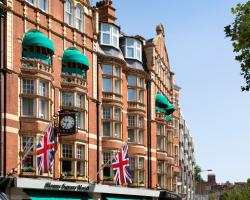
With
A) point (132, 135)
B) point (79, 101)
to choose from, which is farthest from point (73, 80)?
point (132, 135)

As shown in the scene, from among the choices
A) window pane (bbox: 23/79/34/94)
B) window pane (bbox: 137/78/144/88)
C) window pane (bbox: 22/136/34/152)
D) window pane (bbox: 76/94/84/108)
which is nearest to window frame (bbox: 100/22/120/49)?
window pane (bbox: 137/78/144/88)

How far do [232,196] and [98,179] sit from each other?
90385 mm

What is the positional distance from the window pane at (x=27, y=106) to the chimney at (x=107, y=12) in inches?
620

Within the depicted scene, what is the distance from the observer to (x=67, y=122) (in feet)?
125

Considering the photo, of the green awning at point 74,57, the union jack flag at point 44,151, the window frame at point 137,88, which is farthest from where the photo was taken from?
the window frame at point 137,88

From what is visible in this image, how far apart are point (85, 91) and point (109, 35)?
7456 millimetres

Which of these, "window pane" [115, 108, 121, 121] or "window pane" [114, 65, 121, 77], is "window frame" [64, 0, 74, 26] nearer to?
"window pane" [114, 65, 121, 77]

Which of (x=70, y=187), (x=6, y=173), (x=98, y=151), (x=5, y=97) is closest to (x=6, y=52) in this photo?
(x=5, y=97)

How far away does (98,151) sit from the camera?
4472cm

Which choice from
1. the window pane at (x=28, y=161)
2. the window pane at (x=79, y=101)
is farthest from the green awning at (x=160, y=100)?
the window pane at (x=28, y=161)

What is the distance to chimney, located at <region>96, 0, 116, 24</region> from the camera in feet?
167

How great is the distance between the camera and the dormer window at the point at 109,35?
4772 centimetres

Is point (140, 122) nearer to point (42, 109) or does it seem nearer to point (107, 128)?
point (107, 128)

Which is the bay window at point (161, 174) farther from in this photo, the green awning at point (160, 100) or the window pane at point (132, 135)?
the window pane at point (132, 135)
